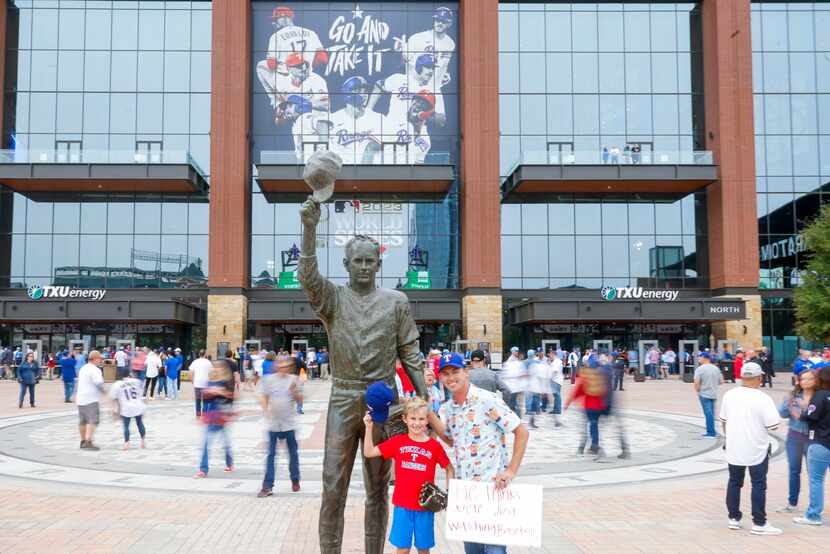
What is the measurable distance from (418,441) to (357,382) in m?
0.65

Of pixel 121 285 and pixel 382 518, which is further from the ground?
pixel 121 285

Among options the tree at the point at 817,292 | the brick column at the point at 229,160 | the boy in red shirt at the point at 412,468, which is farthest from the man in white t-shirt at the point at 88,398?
the tree at the point at 817,292

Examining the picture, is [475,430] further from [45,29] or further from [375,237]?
[45,29]

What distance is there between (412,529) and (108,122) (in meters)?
43.6

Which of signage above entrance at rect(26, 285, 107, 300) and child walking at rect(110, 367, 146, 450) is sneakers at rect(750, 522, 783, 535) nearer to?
child walking at rect(110, 367, 146, 450)

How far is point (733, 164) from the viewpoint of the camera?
137 ft

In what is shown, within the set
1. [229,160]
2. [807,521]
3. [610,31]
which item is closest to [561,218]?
[610,31]

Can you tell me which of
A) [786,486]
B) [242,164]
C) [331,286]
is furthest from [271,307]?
[331,286]

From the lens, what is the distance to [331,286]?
5.29 metres

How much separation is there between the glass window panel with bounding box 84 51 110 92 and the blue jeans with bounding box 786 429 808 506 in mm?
43199

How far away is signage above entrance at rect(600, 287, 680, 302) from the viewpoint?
42156mm

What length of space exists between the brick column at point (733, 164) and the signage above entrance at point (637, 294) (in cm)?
283

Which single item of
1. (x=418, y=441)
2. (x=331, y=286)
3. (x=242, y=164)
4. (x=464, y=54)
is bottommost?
(x=418, y=441)

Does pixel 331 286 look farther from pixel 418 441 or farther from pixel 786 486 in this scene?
pixel 786 486
